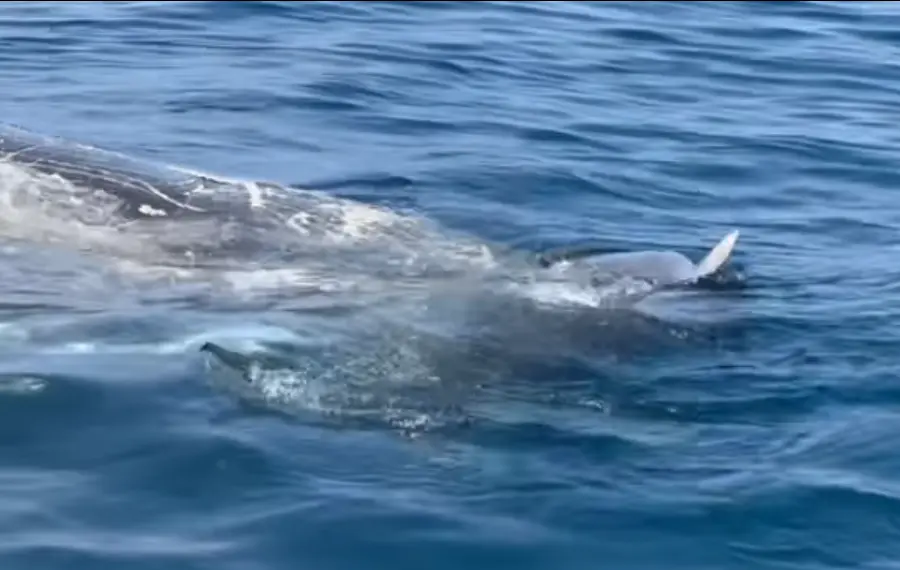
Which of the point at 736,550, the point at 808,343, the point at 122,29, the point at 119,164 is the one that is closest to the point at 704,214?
the point at 808,343

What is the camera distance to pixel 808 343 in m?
11.2

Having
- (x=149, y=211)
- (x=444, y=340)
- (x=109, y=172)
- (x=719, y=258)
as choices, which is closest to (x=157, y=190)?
(x=149, y=211)

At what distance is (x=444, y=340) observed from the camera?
10.6 meters

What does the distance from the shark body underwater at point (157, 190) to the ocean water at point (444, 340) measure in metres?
0.15

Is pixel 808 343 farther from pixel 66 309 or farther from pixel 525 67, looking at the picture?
pixel 525 67

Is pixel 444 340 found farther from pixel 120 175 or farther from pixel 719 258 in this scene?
pixel 120 175

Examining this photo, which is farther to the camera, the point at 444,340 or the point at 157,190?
the point at 157,190

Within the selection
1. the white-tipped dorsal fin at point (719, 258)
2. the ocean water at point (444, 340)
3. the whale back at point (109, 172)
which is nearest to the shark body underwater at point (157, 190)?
the whale back at point (109, 172)

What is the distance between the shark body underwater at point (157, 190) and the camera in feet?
41.7

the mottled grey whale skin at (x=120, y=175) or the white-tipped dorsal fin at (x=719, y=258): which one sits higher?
the mottled grey whale skin at (x=120, y=175)

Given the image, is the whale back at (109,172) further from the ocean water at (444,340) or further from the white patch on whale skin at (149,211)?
the ocean water at (444,340)

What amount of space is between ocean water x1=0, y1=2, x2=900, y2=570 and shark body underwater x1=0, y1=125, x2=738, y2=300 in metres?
0.15

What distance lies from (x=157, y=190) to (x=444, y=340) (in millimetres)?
3469

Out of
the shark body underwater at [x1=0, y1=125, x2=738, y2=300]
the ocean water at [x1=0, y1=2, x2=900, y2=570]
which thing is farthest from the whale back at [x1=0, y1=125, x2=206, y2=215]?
the ocean water at [x1=0, y1=2, x2=900, y2=570]
